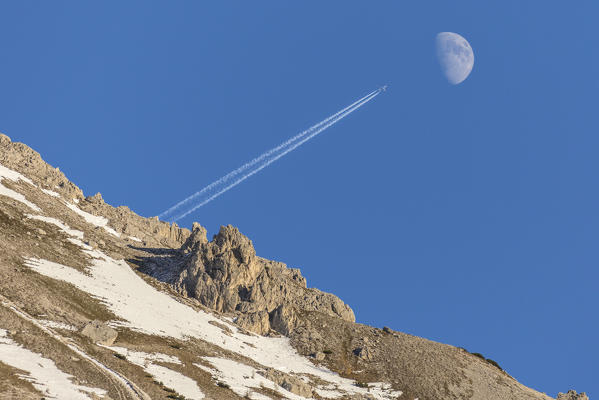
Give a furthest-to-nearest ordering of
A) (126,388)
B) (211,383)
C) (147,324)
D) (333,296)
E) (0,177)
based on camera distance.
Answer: (333,296), (0,177), (147,324), (211,383), (126,388)

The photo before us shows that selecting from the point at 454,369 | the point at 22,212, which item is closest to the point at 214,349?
the point at 454,369

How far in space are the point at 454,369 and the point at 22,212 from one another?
96.2 metres

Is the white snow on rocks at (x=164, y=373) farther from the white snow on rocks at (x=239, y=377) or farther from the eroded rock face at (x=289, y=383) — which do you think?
the eroded rock face at (x=289, y=383)

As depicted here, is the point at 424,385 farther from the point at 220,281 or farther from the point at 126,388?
the point at 126,388

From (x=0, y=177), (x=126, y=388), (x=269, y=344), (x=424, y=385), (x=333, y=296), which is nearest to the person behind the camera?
(x=126, y=388)

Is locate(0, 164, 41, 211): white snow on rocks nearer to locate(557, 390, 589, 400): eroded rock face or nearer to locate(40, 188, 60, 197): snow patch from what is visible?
locate(40, 188, 60, 197): snow patch

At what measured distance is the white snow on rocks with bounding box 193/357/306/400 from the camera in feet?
245

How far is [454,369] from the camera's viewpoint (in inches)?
4422

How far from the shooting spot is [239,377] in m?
80.1

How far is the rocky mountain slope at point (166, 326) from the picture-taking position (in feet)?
197

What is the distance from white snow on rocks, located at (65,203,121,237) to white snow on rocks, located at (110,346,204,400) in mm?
83850

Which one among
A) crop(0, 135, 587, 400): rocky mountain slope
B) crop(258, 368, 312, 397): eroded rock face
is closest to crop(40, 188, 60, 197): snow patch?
crop(0, 135, 587, 400): rocky mountain slope

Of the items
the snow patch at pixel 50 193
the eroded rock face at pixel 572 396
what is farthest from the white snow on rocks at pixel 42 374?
the eroded rock face at pixel 572 396

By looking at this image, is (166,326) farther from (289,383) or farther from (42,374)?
(42,374)
